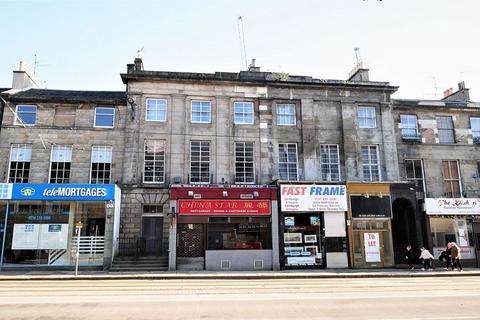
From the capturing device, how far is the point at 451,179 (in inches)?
1005

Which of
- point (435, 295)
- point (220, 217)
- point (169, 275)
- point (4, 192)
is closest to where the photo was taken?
point (435, 295)

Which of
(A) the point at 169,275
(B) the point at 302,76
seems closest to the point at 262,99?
(B) the point at 302,76

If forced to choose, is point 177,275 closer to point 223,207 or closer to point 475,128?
point 223,207

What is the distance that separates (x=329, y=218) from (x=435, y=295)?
1031 centimetres

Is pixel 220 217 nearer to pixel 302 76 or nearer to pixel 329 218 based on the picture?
pixel 329 218

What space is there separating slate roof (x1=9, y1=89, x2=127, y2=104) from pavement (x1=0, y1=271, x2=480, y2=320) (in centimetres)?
1193

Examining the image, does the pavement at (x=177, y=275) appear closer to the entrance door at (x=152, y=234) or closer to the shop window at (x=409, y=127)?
the entrance door at (x=152, y=234)

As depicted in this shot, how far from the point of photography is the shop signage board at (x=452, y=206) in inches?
914

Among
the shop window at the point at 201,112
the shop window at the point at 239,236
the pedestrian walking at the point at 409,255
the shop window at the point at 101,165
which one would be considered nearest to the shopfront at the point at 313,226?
the shop window at the point at 239,236

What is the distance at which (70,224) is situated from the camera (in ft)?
67.0

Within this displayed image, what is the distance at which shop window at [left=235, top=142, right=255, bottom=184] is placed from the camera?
23219 mm

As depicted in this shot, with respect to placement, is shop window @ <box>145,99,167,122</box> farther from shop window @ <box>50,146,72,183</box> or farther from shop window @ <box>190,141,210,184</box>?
shop window @ <box>50,146,72,183</box>

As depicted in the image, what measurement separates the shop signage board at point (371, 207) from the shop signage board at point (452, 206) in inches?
99.1

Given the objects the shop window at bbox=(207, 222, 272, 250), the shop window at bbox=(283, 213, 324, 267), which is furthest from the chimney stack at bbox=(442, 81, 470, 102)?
the shop window at bbox=(207, 222, 272, 250)
